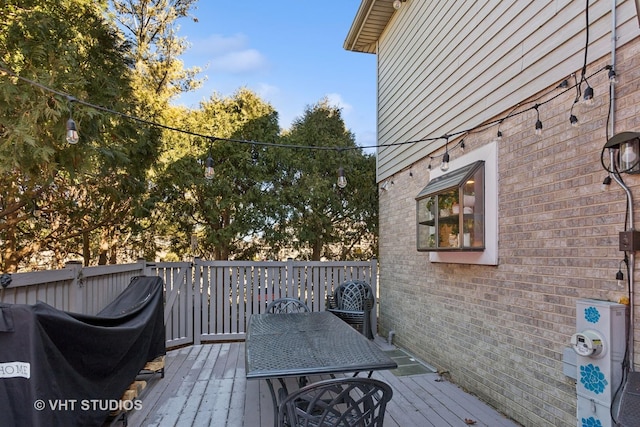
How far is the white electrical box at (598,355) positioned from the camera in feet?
7.00

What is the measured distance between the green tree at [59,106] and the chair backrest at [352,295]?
330 cm

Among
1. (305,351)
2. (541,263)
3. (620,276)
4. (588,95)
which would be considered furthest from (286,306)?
(588,95)

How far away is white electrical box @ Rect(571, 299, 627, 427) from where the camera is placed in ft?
7.00

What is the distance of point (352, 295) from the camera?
5391 millimetres

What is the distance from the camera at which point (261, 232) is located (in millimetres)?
7734

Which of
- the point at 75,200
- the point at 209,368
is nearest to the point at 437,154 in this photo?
the point at 209,368

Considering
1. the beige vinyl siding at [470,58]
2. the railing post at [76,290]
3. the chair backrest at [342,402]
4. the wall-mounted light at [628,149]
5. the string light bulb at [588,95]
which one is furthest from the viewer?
the railing post at [76,290]

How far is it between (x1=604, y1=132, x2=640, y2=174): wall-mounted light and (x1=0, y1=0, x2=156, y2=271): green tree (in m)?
3.55

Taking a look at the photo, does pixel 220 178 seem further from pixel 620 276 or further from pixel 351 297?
pixel 620 276

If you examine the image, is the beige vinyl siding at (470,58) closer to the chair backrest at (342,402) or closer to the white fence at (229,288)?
the white fence at (229,288)

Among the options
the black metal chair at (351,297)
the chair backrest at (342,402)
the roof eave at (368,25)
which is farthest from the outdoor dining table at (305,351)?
the roof eave at (368,25)

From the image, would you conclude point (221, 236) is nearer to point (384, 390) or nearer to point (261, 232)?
point (261, 232)

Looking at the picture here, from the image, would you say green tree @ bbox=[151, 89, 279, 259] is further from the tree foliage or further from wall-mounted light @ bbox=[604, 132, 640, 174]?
wall-mounted light @ bbox=[604, 132, 640, 174]

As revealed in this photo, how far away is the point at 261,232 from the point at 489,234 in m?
5.18
